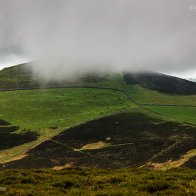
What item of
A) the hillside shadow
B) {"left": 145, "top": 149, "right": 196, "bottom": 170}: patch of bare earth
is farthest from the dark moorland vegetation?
the hillside shadow

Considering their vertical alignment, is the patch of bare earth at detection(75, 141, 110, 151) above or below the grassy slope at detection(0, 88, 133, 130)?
below

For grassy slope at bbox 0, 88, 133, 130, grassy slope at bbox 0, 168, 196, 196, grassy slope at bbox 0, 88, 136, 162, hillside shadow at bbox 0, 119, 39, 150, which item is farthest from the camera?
grassy slope at bbox 0, 88, 133, 130

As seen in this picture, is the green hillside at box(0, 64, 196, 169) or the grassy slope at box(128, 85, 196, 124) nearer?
the green hillside at box(0, 64, 196, 169)

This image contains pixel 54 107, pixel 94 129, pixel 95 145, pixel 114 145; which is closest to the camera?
pixel 114 145

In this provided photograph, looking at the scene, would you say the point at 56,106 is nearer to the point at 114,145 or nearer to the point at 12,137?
the point at 12,137

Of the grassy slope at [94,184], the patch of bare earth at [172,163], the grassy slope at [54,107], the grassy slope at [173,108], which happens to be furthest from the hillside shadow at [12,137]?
the grassy slope at [94,184]

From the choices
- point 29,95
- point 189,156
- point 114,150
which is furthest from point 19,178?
point 29,95

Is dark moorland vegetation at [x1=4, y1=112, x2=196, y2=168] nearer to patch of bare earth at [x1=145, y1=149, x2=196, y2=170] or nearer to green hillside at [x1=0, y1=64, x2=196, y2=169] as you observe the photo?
green hillside at [x1=0, y1=64, x2=196, y2=169]

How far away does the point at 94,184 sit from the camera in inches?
967

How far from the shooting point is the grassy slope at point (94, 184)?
866 inches

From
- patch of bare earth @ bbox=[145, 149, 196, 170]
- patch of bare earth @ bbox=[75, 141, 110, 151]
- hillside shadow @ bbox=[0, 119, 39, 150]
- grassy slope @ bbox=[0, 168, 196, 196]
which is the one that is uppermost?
grassy slope @ bbox=[0, 168, 196, 196]

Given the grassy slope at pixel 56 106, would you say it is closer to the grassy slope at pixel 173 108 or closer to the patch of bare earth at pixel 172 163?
the grassy slope at pixel 173 108

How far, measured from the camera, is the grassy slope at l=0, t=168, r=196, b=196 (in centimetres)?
2200

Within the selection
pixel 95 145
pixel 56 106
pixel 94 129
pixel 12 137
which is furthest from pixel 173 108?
pixel 12 137
